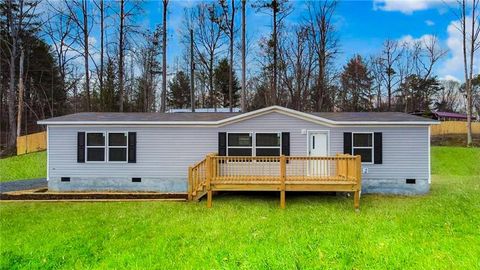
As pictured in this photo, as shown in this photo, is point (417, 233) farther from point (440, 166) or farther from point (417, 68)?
point (417, 68)

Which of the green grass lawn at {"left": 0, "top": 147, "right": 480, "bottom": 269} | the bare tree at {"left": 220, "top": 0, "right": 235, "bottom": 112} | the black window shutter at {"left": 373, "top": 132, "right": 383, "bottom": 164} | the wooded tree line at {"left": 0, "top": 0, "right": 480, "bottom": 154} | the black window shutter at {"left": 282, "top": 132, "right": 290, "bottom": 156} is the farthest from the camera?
the bare tree at {"left": 220, "top": 0, "right": 235, "bottom": 112}

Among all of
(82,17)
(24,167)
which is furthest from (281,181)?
(82,17)

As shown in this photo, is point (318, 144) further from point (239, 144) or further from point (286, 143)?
point (239, 144)

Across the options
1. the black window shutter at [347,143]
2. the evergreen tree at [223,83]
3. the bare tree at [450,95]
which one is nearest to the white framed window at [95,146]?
the black window shutter at [347,143]

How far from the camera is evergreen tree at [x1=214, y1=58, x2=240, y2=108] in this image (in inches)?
1191

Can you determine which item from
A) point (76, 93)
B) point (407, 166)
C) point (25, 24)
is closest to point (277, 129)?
point (407, 166)

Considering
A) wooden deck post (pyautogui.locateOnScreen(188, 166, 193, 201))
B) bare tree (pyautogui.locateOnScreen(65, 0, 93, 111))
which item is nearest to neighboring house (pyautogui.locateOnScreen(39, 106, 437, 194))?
wooden deck post (pyautogui.locateOnScreen(188, 166, 193, 201))

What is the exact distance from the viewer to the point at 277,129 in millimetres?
12328

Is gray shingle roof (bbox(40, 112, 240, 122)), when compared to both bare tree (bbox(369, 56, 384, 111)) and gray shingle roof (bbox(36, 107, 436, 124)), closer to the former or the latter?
gray shingle roof (bbox(36, 107, 436, 124))

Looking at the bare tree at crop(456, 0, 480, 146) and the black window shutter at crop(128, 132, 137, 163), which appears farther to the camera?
the bare tree at crop(456, 0, 480, 146)

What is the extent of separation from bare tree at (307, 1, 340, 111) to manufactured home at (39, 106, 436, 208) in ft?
47.5

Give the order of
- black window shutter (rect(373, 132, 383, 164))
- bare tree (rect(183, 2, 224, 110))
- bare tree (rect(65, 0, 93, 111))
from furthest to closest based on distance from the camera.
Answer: bare tree (rect(183, 2, 224, 110)), bare tree (rect(65, 0, 93, 111)), black window shutter (rect(373, 132, 383, 164))

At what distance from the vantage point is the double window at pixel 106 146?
1261 centimetres

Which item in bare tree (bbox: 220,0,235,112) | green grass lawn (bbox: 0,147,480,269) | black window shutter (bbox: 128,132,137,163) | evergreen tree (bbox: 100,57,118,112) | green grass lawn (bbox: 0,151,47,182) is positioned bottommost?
green grass lawn (bbox: 0,147,480,269)
